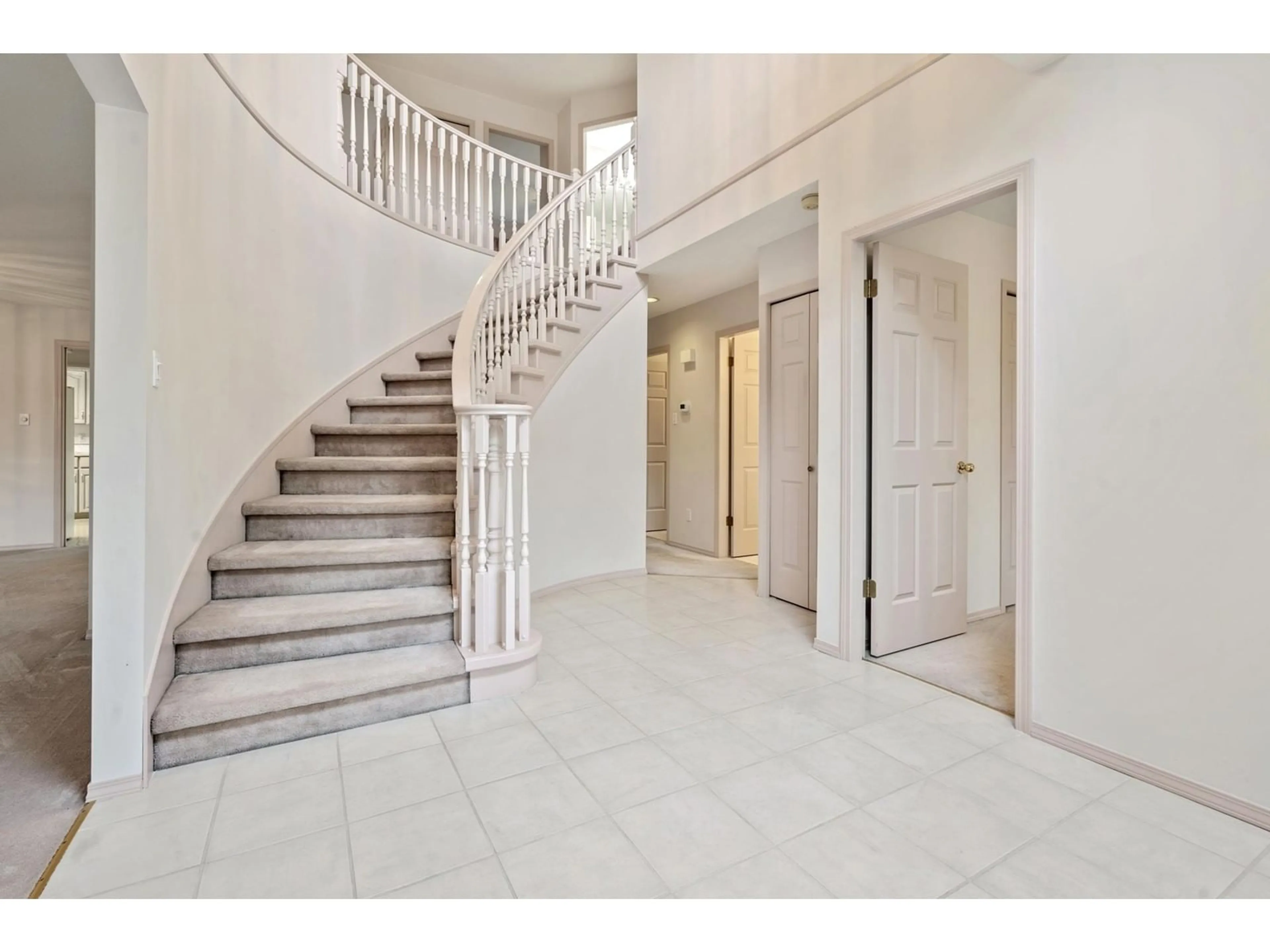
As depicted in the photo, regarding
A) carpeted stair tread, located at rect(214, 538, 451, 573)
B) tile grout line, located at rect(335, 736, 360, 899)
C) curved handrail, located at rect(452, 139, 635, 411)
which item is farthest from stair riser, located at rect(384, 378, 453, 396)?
tile grout line, located at rect(335, 736, 360, 899)

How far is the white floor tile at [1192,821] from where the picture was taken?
4.66 feet

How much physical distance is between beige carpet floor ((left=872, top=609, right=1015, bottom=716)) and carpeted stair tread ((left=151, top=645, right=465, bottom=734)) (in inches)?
Result: 77.7

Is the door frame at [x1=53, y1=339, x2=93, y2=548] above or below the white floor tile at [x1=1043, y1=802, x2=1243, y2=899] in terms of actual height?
above

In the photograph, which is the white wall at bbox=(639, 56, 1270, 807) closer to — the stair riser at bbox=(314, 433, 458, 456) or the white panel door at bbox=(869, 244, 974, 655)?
the white panel door at bbox=(869, 244, 974, 655)

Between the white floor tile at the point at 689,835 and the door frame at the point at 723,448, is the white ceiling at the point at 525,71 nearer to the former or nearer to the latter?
the door frame at the point at 723,448

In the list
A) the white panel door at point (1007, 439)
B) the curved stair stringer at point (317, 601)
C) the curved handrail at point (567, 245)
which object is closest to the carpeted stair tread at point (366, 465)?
the curved stair stringer at point (317, 601)

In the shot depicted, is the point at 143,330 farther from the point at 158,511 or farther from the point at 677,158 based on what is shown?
the point at 677,158

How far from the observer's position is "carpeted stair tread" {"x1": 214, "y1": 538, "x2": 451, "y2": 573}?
2391mm

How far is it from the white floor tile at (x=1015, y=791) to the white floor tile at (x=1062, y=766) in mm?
35

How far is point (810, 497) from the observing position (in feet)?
12.1
